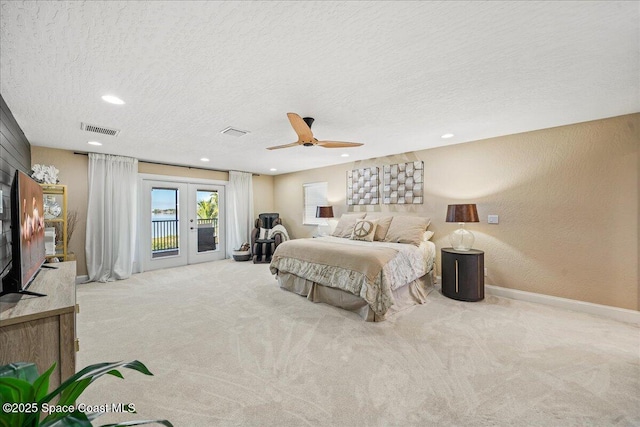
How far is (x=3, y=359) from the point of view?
128 centimetres

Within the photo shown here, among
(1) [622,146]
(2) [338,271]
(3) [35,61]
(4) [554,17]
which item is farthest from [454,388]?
(3) [35,61]

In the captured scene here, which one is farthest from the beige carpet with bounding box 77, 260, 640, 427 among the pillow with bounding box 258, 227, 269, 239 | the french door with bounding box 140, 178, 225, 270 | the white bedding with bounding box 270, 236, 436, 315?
the pillow with bounding box 258, 227, 269, 239

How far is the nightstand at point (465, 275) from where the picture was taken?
345cm

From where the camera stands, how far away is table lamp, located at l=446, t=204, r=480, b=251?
358cm

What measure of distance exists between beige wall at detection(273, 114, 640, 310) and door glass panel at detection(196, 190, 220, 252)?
4.86m

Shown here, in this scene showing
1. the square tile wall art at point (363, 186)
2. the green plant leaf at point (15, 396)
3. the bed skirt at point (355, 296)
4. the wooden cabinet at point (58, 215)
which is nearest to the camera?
the green plant leaf at point (15, 396)

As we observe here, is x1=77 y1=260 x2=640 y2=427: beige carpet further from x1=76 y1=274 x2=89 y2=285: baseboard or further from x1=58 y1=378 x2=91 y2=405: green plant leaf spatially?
x1=76 y1=274 x2=89 y2=285: baseboard

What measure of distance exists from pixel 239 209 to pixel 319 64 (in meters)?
5.26

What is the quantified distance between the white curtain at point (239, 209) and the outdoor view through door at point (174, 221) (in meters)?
0.33

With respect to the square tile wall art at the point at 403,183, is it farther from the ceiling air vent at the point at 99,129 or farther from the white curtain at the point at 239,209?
the ceiling air vent at the point at 99,129

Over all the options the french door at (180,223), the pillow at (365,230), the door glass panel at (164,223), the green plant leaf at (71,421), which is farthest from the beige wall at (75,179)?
the green plant leaf at (71,421)

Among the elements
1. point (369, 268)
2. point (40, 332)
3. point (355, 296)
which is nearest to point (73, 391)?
point (40, 332)

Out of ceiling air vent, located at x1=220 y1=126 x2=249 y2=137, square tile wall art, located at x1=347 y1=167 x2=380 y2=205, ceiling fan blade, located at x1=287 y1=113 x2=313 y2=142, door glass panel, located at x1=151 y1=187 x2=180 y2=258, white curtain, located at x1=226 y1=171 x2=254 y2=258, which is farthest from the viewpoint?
white curtain, located at x1=226 y1=171 x2=254 y2=258

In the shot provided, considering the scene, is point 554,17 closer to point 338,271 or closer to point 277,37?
point 277,37
